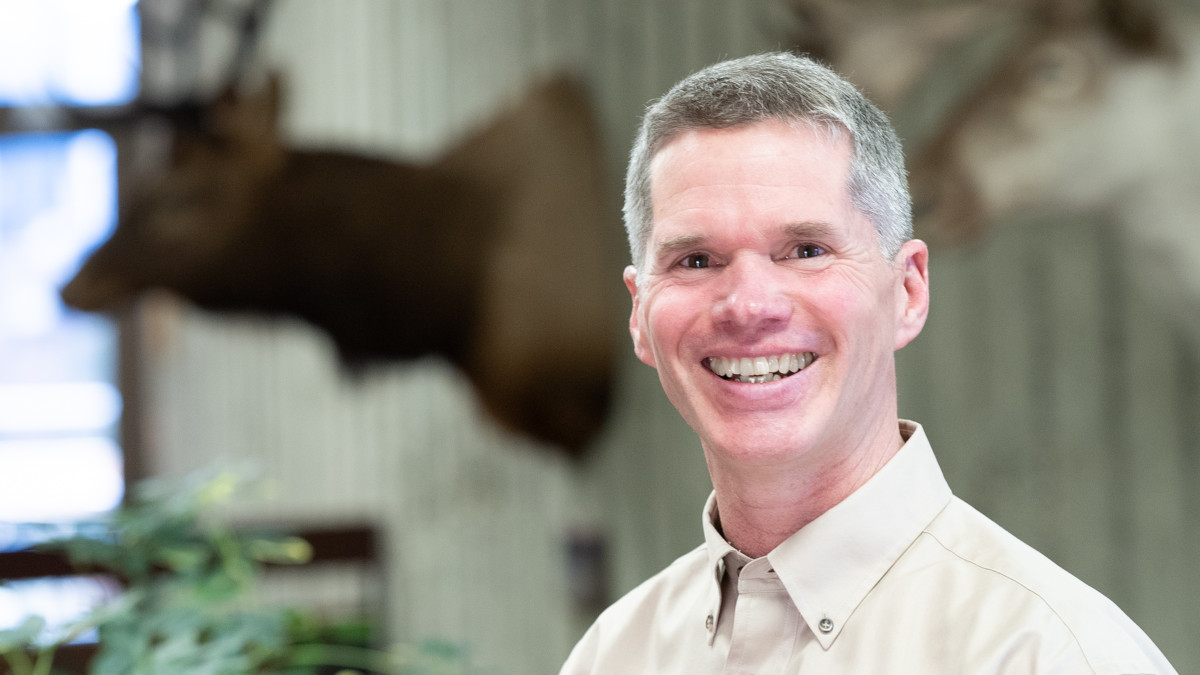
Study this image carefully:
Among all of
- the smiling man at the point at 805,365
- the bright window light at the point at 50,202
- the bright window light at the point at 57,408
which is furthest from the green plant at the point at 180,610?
the bright window light at the point at 57,408

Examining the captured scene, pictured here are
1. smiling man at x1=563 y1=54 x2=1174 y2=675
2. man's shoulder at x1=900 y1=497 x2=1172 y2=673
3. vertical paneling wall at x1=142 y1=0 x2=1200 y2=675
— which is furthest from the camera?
vertical paneling wall at x1=142 y1=0 x2=1200 y2=675

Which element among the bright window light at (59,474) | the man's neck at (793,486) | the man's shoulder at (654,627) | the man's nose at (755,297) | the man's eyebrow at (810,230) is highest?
the man's eyebrow at (810,230)

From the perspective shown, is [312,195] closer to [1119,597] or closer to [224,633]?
→ [224,633]

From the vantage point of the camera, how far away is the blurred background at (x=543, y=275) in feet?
5.05

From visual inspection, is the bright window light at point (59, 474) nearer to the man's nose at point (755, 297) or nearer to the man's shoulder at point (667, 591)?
the man's shoulder at point (667, 591)

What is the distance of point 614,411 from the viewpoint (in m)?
2.91

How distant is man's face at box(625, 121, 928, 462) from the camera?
884 mm

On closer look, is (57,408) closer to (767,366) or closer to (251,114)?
(251,114)

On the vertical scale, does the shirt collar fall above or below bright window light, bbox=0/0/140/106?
below

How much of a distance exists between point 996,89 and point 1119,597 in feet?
2.37

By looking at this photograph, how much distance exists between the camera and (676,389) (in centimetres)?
96

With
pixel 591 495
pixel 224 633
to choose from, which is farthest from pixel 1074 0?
pixel 591 495

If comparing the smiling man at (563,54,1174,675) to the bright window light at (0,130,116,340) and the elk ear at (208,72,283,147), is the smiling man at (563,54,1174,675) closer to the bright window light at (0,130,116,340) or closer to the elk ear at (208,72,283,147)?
the elk ear at (208,72,283,147)

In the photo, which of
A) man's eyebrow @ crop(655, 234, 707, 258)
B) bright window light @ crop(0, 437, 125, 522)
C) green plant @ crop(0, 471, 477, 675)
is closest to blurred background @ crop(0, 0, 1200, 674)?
green plant @ crop(0, 471, 477, 675)
